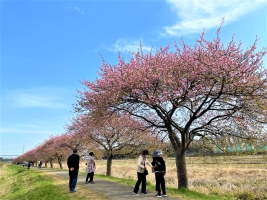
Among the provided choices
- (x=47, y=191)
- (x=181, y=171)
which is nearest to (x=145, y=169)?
(x=181, y=171)

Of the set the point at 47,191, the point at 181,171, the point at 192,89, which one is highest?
the point at 192,89

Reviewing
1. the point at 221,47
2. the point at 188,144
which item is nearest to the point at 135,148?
the point at 188,144

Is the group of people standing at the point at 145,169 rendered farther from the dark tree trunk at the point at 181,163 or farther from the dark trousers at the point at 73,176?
the dark tree trunk at the point at 181,163

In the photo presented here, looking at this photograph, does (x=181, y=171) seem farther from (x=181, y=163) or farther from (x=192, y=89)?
(x=192, y=89)

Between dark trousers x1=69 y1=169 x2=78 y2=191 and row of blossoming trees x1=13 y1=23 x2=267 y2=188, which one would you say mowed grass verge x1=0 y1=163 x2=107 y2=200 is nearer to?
dark trousers x1=69 y1=169 x2=78 y2=191

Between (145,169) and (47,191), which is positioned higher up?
Answer: (145,169)

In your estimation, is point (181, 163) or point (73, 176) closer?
point (73, 176)

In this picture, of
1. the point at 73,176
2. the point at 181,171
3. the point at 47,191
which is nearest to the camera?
the point at 73,176

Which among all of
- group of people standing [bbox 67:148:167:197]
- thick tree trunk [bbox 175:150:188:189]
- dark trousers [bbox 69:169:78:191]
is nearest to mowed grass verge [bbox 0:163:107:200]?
dark trousers [bbox 69:169:78:191]

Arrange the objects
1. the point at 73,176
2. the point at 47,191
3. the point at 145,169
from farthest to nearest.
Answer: the point at 47,191
the point at 73,176
the point at 145,169

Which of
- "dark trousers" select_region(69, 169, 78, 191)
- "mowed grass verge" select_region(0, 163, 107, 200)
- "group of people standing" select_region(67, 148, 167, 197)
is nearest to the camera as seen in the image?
"group of people standing" select_region(67, 148, 167, 197)

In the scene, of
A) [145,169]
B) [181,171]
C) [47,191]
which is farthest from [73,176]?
[181,171]

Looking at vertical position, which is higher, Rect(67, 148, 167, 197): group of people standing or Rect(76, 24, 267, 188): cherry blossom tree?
Rect(76, 24, 267, 188): cherry blossom tree

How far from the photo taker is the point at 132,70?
36.3 feet
